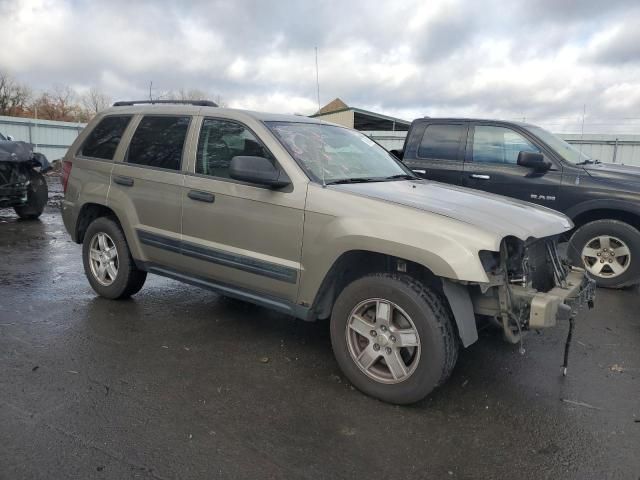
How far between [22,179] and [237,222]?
7771 mm

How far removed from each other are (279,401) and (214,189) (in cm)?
170

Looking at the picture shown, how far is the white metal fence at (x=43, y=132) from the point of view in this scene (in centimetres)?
1941

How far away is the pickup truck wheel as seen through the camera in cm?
313

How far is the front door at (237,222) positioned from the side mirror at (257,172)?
0.09 m

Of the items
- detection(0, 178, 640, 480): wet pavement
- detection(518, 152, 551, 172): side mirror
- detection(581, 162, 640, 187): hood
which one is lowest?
detection(0, 178, 640, 480): wet pavement

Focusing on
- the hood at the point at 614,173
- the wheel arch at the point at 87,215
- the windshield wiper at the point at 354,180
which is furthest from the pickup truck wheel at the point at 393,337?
the hood at the point at 614,173

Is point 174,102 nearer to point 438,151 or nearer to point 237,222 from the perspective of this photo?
point 237,222

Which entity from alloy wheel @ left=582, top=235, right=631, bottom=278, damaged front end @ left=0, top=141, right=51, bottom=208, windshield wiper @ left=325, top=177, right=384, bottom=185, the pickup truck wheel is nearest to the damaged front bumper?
the pickup truck wheel

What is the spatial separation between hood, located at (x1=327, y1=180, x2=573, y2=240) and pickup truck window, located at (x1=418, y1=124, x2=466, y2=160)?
2988 millimetres

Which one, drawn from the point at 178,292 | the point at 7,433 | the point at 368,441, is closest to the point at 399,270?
the point at 368,441

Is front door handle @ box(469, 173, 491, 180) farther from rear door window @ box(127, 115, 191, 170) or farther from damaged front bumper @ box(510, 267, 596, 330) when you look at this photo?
rear door window @ box(127, 115, 191, 170)

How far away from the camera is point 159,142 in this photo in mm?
4664

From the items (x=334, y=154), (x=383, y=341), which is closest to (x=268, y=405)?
(x=383, y=341)

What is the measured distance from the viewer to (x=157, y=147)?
4668 millimetres
